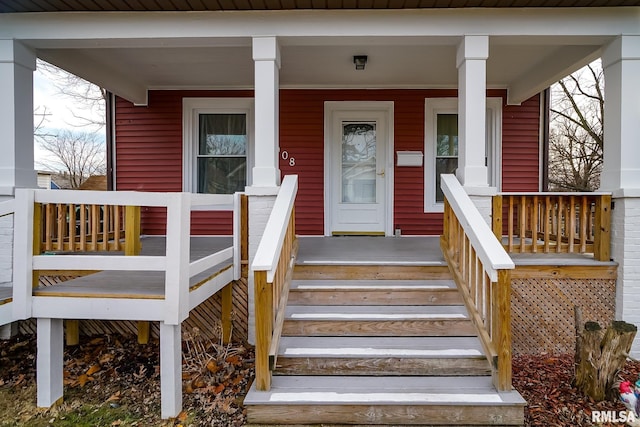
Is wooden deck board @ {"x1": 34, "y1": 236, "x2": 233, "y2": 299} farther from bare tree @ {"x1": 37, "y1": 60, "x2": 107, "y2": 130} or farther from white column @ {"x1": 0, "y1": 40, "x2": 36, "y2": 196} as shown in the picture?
bare tree @ {"x1": 37, "y1": 60, "x2": 107, "y2": 130}

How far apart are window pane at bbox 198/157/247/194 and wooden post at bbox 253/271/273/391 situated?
12.0 feet

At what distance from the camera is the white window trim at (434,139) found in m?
5.94

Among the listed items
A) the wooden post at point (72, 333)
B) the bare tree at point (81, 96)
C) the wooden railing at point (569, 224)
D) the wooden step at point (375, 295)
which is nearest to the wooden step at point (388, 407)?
the wooden step at point (375, 295)

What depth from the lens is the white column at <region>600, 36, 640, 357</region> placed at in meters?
3.81

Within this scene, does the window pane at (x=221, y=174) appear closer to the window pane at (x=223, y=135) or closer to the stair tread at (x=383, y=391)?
the window pane at (x=223, y=135)

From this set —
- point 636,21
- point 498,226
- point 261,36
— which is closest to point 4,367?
point 261,36

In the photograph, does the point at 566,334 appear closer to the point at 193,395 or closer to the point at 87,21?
the point at 193,395

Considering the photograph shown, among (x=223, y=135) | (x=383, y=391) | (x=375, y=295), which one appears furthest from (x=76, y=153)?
(x=383, y=391)

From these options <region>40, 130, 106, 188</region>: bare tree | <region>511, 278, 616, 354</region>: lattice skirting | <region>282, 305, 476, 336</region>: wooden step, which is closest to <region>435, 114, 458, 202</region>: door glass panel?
<region>511, 278, 616, 354</region>: lattice skirting

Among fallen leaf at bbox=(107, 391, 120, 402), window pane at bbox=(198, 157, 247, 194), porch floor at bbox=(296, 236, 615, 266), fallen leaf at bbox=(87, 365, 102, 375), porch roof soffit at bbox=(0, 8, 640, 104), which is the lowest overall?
fallen leaf at bbox=(107, 391, 120, 402)

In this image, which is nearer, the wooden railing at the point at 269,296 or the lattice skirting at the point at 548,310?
the wooden railing at the point at 269,296

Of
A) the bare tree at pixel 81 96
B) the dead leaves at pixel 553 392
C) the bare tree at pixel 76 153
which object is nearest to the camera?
the dead leaves at pixel 553 392

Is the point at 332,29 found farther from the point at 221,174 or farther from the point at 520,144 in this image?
the point at 520,144

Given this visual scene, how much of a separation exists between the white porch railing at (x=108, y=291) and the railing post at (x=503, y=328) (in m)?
2.09
